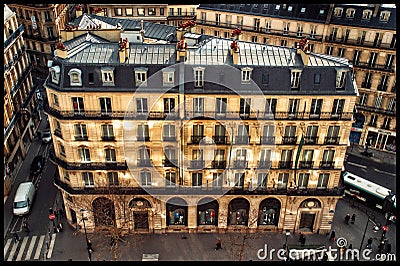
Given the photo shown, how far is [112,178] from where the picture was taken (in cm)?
5997

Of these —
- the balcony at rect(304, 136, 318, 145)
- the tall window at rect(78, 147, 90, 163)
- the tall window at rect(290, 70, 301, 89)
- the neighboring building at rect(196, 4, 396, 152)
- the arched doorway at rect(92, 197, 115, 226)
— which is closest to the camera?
the tall window at rect(290, 70, 301, 89)

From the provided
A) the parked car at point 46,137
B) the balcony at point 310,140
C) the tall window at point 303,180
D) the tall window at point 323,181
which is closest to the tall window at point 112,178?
the tall window at point 303,180

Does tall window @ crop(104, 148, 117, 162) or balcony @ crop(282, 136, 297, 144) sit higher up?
balcony @ crop(282, 136, 297, 144)

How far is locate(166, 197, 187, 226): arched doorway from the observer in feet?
203

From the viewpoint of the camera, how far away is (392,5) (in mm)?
72312

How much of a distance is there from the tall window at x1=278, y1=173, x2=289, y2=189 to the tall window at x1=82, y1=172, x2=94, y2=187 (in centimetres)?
2599

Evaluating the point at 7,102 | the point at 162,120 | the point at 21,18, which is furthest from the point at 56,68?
the point at 21,18

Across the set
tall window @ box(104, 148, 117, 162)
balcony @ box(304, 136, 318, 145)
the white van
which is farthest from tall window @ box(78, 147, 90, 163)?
balcony @ box(304, 136, 318, 145)

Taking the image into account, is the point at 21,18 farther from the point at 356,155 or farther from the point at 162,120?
the point at 356,155

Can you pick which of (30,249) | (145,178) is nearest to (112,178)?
(145,178)

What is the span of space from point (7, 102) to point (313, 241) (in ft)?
177

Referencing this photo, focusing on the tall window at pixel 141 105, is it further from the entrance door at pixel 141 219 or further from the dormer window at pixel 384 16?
the dormer window at pixel 384 16

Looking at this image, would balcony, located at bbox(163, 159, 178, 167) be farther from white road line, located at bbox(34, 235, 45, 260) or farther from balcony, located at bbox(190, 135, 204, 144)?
white road line, located at bbox(34, 235, 45, 260)

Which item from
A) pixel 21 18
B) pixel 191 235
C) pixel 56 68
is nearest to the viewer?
pixel 56 68
